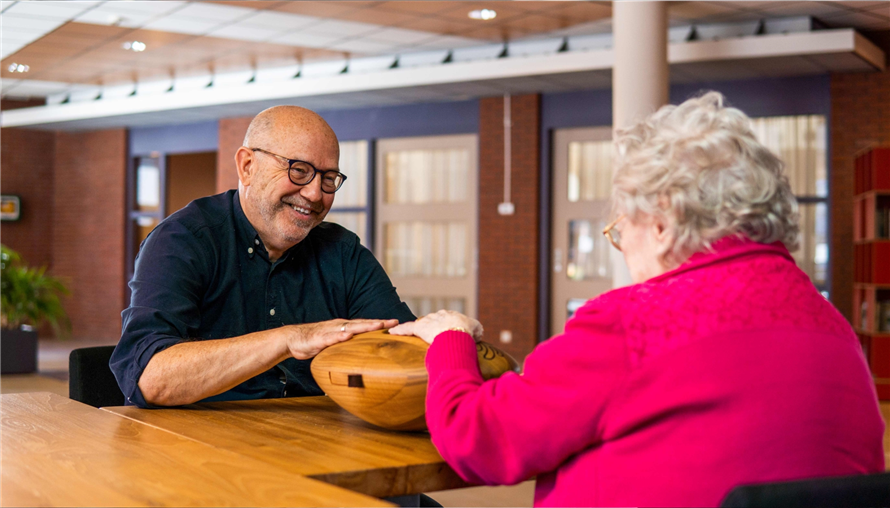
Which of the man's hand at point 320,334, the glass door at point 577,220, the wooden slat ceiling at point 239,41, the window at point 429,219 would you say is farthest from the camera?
the window at point 429,219

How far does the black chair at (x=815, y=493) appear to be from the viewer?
34.8 inches

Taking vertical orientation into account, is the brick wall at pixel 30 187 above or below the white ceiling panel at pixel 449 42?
below

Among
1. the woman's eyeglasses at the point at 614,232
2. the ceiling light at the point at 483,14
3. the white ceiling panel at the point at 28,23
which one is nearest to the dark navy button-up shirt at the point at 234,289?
the woman's eyeglasses at the point at 614,232

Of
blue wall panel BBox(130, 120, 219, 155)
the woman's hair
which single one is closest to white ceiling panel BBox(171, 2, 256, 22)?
blue wall panel BBox(130, 120, 219, 155)

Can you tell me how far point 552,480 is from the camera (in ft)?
3.70

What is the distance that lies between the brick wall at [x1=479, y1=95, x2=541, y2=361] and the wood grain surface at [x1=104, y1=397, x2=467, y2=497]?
288 inches

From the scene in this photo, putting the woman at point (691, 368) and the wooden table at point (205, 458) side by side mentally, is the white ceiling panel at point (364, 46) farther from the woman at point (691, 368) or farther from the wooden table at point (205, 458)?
the woman at point (691, 368)

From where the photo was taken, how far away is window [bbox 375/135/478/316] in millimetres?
9469

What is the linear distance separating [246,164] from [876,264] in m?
6.16

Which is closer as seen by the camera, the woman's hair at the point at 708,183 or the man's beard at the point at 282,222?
the woman's hair at the point at 708,183

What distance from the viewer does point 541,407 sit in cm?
105

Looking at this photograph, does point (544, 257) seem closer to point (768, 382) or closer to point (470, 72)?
point (470, 72)

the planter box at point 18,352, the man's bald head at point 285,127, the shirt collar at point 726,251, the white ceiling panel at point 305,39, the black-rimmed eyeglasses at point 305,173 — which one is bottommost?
the planter box at point 18,352

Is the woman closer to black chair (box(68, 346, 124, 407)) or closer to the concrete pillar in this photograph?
black chair (box(68, 346, 124, 407))
